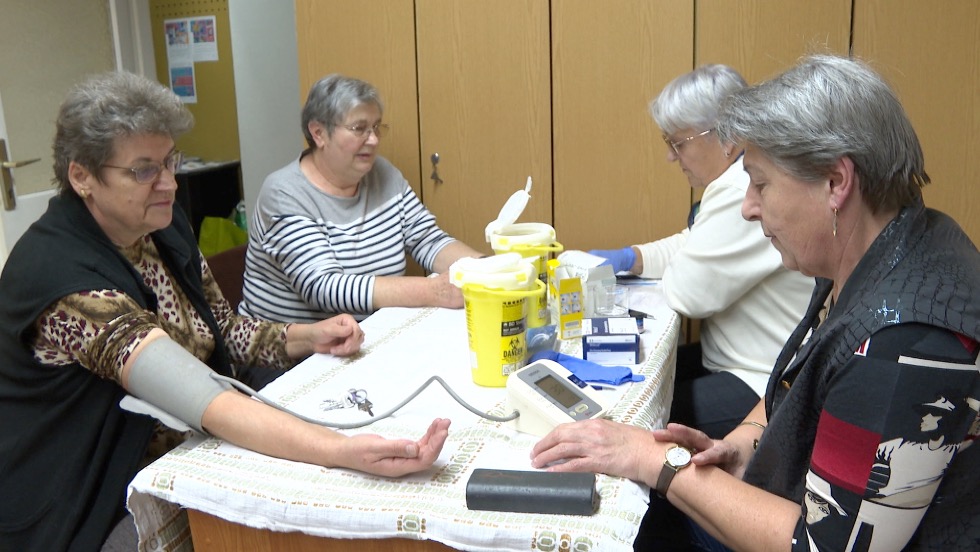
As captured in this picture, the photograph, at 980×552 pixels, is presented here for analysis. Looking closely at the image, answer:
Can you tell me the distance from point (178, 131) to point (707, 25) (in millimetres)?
1783

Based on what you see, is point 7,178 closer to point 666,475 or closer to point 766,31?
point 766,31

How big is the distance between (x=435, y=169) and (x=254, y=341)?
4.22ft

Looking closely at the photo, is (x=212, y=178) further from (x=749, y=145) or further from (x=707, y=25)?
(x=749, y=145)

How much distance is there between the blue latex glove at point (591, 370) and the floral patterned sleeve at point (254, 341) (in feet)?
2.16

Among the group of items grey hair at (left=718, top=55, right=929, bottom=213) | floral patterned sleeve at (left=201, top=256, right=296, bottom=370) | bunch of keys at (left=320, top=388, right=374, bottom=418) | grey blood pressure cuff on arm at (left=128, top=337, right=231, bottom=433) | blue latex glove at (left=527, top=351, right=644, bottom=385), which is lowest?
floral patterned sleeve at (left=201, top=256, right=296, bottom=370)

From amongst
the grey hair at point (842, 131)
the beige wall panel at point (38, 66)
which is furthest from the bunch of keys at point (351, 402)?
the beige wall panel at point (38, 66)

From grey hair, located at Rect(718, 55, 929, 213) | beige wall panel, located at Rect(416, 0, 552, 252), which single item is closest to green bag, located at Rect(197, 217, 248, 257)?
beige wall panel, located at Rect(416, 0, 552, 252)

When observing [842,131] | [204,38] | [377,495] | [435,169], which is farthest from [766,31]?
[204,38]

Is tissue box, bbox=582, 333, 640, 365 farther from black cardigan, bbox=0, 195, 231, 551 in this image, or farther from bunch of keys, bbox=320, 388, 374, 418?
black cardigan, bbox=0, 195, 231, 551

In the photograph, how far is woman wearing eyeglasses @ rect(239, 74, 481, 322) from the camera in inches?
90.7

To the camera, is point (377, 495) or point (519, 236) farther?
point (519, 236)

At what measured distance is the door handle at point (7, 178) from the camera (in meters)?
3.09

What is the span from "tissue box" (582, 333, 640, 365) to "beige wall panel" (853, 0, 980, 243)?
1.52 meters

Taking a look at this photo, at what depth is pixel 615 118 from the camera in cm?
284
